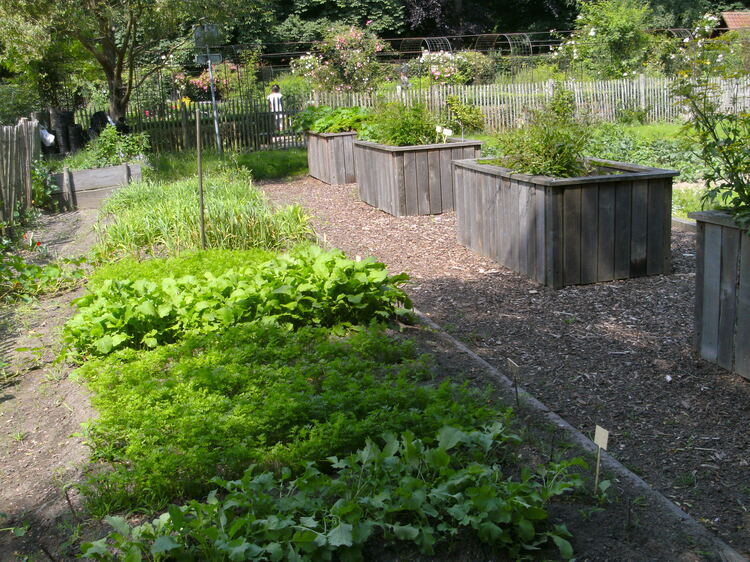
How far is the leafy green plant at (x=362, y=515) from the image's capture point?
8.45 feet

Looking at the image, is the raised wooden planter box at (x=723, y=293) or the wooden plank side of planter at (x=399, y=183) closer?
the raised wooden planter box at (x=723, y=293)

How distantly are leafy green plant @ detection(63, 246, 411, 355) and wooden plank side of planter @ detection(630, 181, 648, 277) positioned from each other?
7.61ft

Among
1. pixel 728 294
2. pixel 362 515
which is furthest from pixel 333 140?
pixel 362 515

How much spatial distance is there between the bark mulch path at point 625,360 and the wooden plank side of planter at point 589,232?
158 mm

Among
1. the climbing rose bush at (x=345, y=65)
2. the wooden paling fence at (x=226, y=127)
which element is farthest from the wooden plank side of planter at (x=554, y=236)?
the climbing rose bush at (x=345, y=65)

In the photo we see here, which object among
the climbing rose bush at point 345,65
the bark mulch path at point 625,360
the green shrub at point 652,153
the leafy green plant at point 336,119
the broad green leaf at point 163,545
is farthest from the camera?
the climbing rose bush at point 345,65

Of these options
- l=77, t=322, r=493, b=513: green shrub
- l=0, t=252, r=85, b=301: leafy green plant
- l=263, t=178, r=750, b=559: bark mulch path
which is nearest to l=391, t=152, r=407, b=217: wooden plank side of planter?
l=263, t=178, r=750, b=559: bark mulch path

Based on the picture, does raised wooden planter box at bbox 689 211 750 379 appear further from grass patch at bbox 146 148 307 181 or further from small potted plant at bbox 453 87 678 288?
grass patch at bbox 146 148 307 181

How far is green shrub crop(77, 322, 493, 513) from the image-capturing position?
3172 mm

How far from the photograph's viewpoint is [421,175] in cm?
998

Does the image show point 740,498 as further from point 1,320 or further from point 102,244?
point 102,244

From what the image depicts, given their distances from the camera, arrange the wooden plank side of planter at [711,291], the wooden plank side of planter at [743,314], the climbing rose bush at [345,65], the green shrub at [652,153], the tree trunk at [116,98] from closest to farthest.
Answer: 1. the wooden plank side of planter at [743,314]
2. the wooden plank side of planter at [711,291]
3. the green shrub at [652,153]
4. the tree trunk at [116,98]
5. the climbing rose bush at [345,65]

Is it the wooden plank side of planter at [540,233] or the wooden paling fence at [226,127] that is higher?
the wooden paling fence at [226,127]

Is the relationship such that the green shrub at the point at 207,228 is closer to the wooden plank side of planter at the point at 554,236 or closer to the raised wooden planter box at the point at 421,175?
the raised wooden planter box at the point at 421,175
